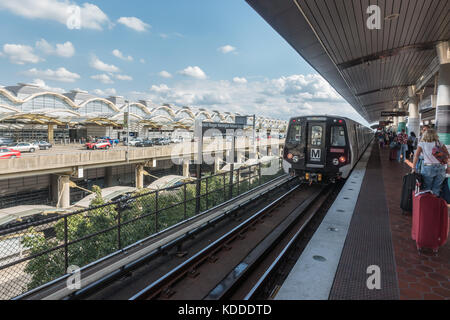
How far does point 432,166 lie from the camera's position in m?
5.07

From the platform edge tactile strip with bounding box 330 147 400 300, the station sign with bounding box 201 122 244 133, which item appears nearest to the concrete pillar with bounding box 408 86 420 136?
the platform edge tactile strip with bounding box 330 147 400 300

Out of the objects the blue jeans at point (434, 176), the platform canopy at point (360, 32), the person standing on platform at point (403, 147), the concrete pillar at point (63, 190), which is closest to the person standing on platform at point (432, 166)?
the blue jeans at point (434, 176)

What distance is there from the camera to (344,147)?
974 centimetres

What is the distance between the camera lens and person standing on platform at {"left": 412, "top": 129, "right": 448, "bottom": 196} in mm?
5039

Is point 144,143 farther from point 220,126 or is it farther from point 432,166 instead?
point 432,166

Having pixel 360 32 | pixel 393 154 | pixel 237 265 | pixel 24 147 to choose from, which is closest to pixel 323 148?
pixel 360 32

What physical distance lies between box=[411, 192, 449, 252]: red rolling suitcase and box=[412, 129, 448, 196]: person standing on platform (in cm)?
96

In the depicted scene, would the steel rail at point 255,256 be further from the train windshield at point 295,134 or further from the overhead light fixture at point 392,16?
the overhead light fixture at point 392,16

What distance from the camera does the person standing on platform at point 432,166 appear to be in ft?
16.5

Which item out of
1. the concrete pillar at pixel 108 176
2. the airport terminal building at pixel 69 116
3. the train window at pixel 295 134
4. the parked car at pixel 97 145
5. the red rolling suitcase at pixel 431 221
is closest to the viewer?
the red rolling suitcase at pixel 431 221

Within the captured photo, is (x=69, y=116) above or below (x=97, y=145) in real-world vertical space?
above

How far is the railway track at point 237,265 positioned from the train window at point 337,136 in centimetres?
371

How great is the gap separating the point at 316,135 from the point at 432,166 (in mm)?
5066
